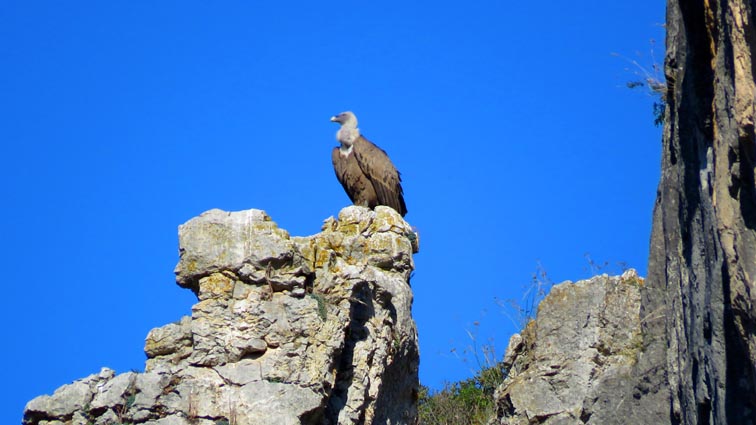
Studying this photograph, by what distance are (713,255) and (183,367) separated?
6.99 metres

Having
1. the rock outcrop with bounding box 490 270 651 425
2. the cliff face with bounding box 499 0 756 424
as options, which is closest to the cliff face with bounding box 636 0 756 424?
the cliff face with bounding box 499 0 756 424

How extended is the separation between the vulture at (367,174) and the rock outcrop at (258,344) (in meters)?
4.70

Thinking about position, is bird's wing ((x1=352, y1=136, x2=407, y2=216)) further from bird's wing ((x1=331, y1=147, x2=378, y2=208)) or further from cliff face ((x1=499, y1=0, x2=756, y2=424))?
cliff face ((x1=499, y1=0, x2=756, y2=424))

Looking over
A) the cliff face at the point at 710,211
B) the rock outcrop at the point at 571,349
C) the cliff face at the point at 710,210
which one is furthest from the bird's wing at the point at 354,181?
the cliff face at the point at 710,210

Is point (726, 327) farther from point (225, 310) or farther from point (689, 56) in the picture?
point (225, 310)

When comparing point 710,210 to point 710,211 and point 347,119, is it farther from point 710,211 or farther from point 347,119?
point 347,119

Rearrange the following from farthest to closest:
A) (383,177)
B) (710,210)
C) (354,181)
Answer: (354,181) → (383,177) → (710,210)

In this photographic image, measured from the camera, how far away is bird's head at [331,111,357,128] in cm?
2008

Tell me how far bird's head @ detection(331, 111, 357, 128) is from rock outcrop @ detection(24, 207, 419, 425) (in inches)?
238

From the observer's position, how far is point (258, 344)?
487 inches

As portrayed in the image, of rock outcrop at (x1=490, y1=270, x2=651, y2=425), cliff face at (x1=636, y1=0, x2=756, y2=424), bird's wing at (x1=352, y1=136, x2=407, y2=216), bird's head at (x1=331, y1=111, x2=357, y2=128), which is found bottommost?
cliff face at (x1=636, y1=0, x2=756, y2=424)

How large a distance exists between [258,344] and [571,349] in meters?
3.76

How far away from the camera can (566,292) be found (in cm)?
1389

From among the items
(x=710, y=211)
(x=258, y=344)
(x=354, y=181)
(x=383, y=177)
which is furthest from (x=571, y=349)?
(x=710, y=211)
